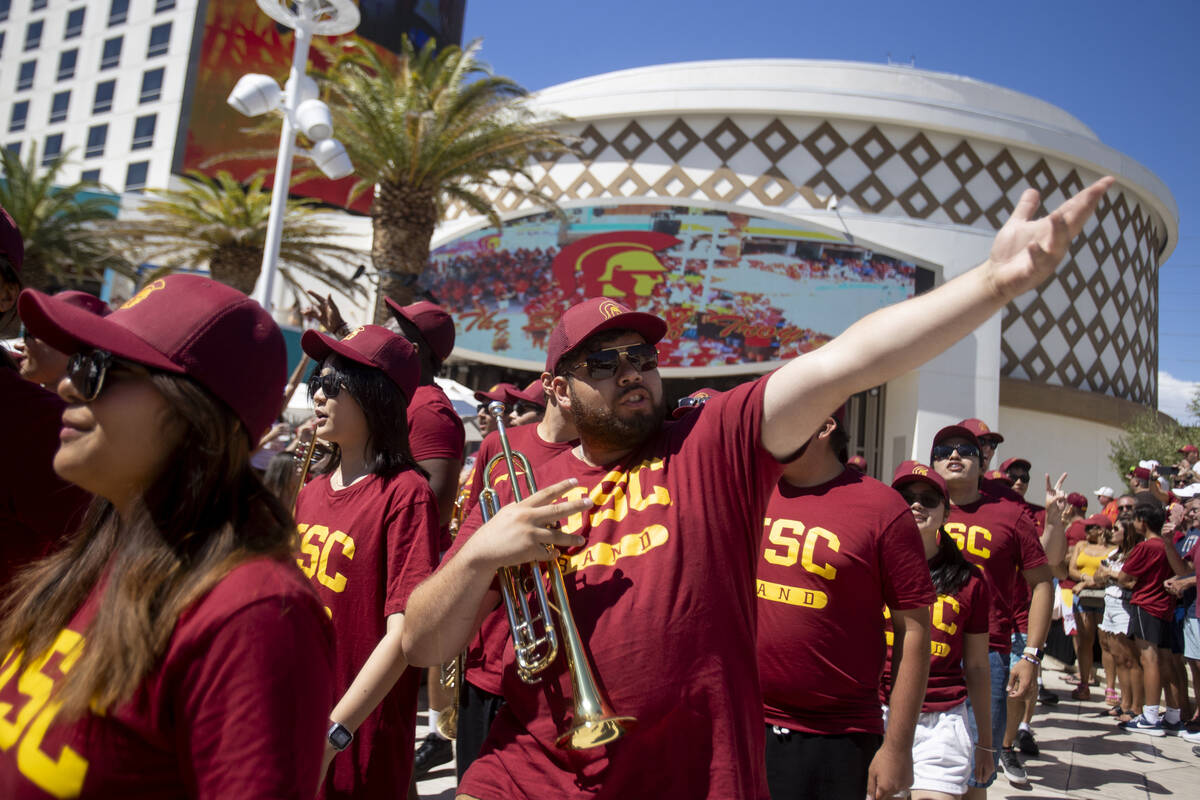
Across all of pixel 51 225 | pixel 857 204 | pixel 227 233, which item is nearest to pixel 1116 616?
pixel 857 204

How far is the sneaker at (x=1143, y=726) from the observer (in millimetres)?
9562

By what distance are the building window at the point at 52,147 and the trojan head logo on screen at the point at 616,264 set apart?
39.6 meters

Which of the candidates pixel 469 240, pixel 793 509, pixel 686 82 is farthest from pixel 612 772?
pixel 686 82

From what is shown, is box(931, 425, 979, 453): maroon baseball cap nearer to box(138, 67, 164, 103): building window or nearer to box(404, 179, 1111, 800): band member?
box(404, 179, 1111, 800): band member

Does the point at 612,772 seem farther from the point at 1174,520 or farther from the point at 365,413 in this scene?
the point at 1174,520

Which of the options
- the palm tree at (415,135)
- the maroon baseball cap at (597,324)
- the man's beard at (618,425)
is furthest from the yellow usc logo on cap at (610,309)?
the palm tree at (415,135)

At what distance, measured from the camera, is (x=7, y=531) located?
238 centimetres

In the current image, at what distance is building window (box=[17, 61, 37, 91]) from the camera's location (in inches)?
2061

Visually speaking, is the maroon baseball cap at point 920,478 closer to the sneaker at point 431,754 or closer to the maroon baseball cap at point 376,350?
the maroon baseball cap at point 376,350

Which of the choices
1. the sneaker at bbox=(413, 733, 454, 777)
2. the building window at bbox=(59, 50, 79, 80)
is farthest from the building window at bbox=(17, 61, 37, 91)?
the sneaker at bbox=(413, 733, 454, 777)

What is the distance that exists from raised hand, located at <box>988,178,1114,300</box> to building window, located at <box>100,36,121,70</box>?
57287 millimetres

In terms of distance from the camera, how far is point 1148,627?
31.9ft

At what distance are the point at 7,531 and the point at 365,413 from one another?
1167mm

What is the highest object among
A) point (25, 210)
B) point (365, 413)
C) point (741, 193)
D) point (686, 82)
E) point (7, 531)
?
point (686, 82)
